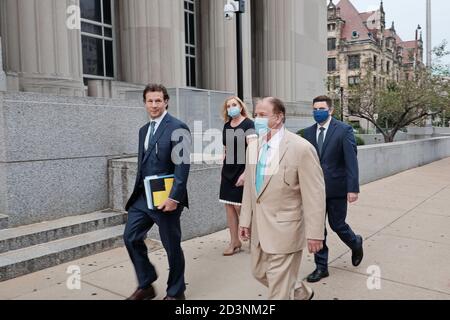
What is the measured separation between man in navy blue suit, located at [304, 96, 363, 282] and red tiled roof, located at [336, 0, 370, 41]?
267 ft

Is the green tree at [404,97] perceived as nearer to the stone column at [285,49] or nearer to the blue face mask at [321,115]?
the stone column at [285,49]

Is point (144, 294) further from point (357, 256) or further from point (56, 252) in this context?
point (357, 256)

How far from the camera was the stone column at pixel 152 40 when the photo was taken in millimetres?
12930

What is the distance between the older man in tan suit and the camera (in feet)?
10.3

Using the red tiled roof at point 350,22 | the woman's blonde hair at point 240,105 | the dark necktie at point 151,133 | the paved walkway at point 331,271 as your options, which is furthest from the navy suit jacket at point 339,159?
the red tiled roof at point 350,22

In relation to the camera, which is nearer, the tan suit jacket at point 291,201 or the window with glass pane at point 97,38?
the tan suit jacket at point 291,201

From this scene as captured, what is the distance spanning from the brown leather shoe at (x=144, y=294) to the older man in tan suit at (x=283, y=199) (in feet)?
4.04

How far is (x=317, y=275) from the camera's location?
15.0 feet

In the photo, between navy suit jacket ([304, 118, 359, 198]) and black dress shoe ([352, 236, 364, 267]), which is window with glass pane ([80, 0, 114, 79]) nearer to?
navy suit jacket ([304, 118, 359, 198])

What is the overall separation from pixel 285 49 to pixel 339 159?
1563cm

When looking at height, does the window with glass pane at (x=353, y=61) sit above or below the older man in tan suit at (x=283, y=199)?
above

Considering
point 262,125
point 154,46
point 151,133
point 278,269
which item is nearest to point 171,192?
point 151,133

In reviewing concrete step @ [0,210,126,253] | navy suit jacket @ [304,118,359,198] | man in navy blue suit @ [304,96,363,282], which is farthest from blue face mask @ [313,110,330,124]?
concrete step @ [0,210,126,253]
